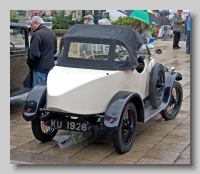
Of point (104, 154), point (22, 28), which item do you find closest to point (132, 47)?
point (104, 154)

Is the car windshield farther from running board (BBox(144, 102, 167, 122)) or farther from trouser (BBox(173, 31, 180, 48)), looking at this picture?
trouser (BBox(173, 31, 180, 48))

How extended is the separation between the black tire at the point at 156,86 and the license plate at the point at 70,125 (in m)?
1.60

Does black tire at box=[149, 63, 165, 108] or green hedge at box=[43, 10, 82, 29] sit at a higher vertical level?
green hedge at box=[43, 10, 82, 29]

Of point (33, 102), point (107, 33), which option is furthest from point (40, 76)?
point (107, 33)

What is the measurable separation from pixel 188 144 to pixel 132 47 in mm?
1733

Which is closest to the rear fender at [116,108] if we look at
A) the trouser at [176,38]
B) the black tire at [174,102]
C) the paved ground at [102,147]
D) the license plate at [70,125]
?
the license plate at [70,125]

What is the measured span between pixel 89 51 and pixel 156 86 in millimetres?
1605

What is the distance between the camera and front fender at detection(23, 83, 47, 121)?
6262mm

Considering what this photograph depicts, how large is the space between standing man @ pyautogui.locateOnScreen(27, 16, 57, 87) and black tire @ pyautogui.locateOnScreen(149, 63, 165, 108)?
2006mm

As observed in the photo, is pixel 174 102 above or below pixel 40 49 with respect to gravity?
below

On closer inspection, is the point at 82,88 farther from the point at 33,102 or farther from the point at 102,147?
the point at 102,147

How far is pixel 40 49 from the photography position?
792cm

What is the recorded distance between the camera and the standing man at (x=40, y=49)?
7.79 meters

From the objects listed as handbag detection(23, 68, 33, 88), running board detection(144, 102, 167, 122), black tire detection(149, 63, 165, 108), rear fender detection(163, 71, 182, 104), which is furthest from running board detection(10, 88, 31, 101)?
rear fender detection(163, 71, 182, 104)
